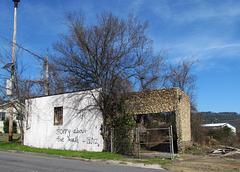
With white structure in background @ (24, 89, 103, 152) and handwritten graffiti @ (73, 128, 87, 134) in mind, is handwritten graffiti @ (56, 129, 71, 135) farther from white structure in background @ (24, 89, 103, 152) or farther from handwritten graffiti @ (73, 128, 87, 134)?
handwritten graffiti @ (73, 128, 87, 134)

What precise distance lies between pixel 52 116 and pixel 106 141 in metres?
5.32

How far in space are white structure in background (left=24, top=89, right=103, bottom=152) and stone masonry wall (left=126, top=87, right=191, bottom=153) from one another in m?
2.95

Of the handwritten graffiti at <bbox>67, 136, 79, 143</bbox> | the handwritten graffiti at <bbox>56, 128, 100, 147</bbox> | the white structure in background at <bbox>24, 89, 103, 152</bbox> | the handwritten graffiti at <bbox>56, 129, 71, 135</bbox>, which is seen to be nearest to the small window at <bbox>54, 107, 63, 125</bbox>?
the white structure in background at <bbox>24, 89, 103, 152</bbox>

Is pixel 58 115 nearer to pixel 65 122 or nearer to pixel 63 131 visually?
pixel 65 122

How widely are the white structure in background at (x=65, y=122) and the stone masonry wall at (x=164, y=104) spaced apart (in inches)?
116

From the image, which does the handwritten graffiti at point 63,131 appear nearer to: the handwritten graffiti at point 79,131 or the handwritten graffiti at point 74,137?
the handwritten graffiti at point 74,137

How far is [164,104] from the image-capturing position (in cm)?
1700

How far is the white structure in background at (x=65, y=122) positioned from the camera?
1669 cm

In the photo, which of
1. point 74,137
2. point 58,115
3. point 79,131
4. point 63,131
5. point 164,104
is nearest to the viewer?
point 164,104

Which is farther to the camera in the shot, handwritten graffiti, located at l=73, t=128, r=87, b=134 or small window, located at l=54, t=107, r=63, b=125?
small window, located at l=54, t=107, r=63, b=125

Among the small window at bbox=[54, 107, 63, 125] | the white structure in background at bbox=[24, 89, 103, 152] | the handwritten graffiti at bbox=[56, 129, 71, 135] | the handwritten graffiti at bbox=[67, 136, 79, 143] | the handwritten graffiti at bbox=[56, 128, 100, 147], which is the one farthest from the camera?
the small window at bbox=[54, 107, 63, 125]

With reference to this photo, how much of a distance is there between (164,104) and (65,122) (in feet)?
24.7

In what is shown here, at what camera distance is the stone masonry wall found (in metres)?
16.8

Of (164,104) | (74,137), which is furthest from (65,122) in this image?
(164,104)
